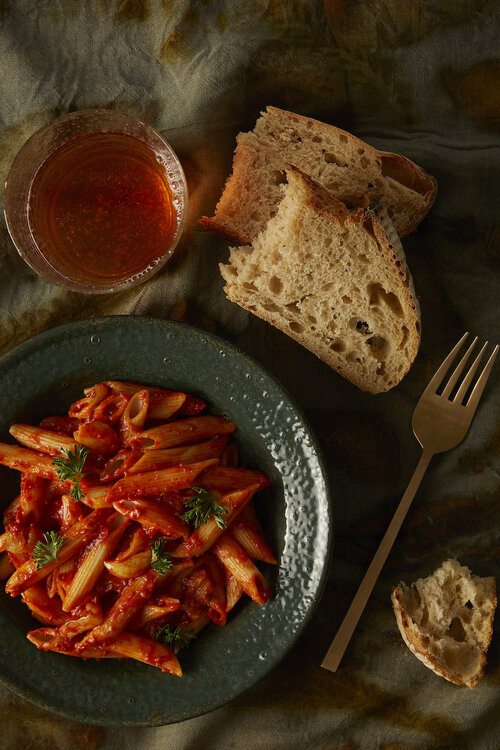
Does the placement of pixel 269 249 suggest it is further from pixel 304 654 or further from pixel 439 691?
pixel 439 691

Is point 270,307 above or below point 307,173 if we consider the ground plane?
below

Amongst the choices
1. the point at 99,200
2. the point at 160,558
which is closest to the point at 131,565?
the point at 160,558

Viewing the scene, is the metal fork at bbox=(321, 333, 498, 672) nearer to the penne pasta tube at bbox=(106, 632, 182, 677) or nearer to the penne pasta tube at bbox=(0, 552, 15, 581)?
the penne pasta tube at bbox=(106, 632, 182, 677)

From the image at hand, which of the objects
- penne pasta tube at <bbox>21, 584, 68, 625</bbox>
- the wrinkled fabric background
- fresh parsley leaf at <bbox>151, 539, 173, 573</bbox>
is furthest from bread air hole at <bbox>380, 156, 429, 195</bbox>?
penne pasta tube at <bbox>21, 584, 68, 625</bbox>

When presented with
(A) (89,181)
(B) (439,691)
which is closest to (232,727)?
(B) (439,691)

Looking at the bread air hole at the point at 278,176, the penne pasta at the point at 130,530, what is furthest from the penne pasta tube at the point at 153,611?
the bread air hole at the point at 278,176

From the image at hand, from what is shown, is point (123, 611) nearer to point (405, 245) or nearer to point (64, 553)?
point (64, 553)
